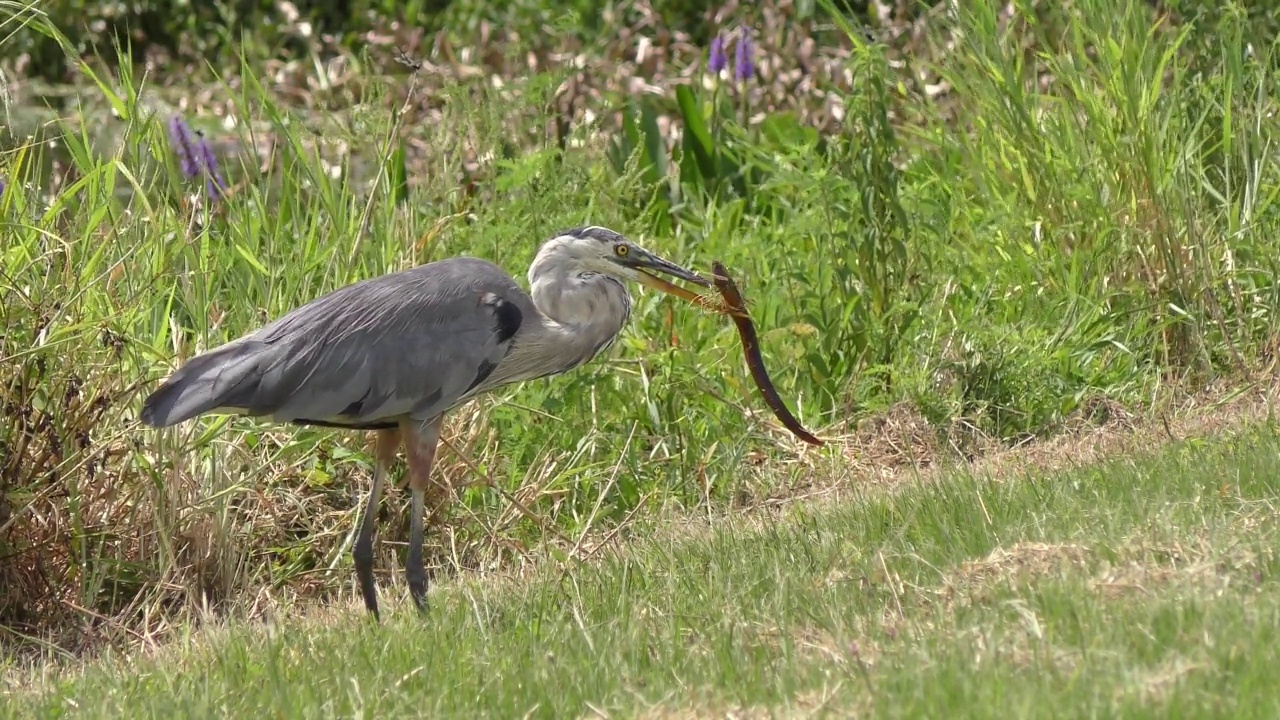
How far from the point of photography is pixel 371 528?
611 centimetres

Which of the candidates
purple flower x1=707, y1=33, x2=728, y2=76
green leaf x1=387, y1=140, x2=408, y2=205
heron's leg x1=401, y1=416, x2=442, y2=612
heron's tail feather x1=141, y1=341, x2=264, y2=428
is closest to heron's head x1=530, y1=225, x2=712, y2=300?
heron's leg x1=401, y1=416, x2=442, y2=612

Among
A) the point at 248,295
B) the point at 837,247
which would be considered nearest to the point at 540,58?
the point at 837,247

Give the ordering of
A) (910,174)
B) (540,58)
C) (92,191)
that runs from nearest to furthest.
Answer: (92,191) → (910,174) → (540,58)

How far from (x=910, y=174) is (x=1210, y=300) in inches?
68.8

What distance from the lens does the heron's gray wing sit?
5809 millimetres

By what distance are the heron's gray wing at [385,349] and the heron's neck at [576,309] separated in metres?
0.14

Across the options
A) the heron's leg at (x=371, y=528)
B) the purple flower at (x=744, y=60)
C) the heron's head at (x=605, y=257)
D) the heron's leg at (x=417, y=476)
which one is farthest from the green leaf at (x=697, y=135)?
the heron's leg at (x=417, y=476)

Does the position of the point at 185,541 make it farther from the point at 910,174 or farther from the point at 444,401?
the point at 910,174

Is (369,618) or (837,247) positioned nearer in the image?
(369,618)

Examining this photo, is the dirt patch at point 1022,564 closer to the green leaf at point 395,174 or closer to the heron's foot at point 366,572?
the heron's foot at point 366,572

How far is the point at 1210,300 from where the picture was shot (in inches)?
295

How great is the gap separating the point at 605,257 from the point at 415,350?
0.80m

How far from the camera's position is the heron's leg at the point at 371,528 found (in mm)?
5961

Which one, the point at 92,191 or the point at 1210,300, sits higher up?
the point at 92,191
